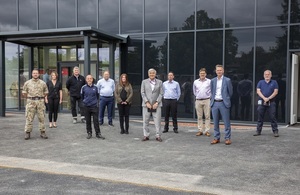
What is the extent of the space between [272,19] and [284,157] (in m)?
6.84

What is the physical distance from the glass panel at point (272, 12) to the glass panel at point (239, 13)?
29 cm

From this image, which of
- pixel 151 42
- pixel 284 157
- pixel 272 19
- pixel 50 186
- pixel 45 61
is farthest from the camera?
pixel 45 61

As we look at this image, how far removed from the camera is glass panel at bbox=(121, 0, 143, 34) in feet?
47.1

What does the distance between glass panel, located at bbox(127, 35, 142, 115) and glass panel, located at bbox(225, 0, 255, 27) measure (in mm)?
3883

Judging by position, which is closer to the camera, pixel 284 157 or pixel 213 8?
pixel 284 157

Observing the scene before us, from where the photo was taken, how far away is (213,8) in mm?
13188

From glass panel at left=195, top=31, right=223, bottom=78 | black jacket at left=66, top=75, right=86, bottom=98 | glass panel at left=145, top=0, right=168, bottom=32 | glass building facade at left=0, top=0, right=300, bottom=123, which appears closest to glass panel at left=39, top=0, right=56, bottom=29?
glass building facade at left=0, top=0, right=300, bottom=123

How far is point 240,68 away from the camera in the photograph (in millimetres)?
12664

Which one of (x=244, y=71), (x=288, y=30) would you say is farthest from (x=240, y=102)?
(x=288, y=30)

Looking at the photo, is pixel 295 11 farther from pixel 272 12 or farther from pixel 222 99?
pixel 222 99

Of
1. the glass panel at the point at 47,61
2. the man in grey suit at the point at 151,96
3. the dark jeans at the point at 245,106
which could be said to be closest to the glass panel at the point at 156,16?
the dark jeans at the point at 245,106

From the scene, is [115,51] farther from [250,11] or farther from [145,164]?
[145,164]

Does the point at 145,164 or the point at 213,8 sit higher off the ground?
the point at 213,8

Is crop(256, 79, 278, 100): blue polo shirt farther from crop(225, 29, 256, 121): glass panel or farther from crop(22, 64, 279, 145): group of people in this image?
crop(225, 29, 256, 121): glass panel
